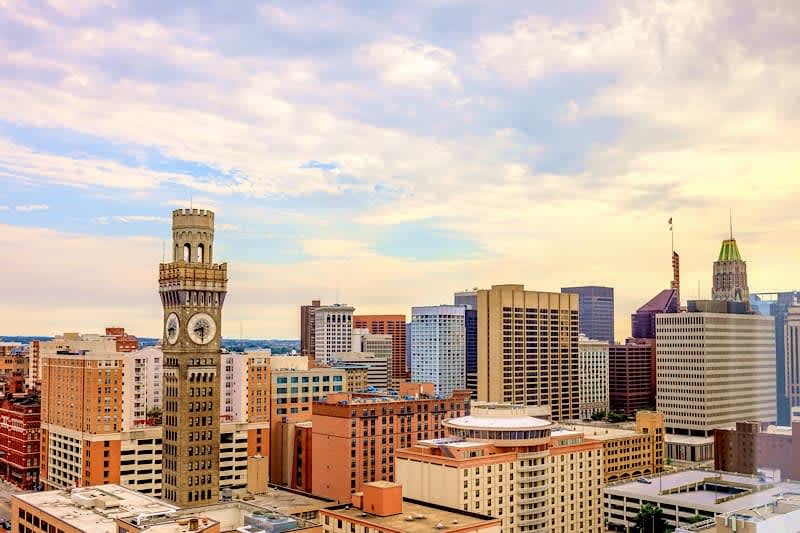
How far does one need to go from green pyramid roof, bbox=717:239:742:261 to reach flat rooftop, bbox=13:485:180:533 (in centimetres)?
5482

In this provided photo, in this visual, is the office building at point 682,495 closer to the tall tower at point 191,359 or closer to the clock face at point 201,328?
the tall tower at point 191,359

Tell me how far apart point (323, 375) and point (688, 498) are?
163 ft

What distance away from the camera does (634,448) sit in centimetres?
11281

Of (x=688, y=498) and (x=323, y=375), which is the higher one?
(x=323, y=375)

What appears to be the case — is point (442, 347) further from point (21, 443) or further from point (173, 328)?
point (173, 328)

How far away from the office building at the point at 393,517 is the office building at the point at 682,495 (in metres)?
33.2

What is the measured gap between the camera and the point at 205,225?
7688cm

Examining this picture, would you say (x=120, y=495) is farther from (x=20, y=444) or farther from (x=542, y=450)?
Answer: (x=20, y=444)

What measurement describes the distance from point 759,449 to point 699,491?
12.6 m

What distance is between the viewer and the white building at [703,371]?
424ft

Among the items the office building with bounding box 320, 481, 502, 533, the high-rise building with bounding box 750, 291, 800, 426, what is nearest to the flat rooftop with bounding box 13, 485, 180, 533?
the office building with bounding box 320, 481, 502, 533

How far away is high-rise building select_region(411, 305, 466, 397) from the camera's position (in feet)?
629

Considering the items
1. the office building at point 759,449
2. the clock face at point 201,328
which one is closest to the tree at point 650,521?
the office building at point 759,449

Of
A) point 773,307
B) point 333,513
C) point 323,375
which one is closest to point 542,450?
point 333,513
